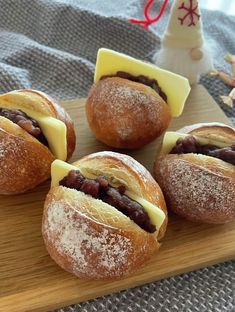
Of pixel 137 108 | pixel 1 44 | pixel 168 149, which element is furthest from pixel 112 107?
pixel 1 44

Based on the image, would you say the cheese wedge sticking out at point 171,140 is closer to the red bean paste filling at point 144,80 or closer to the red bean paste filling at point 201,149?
the red bean paste filling at point 201,149

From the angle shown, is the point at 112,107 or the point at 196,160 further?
the point at 112,107

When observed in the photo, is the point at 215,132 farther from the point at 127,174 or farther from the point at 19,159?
the point at 19,159

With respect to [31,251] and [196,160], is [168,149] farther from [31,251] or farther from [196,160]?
[31,251]

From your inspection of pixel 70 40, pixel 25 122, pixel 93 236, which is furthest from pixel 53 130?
pixel 70 40

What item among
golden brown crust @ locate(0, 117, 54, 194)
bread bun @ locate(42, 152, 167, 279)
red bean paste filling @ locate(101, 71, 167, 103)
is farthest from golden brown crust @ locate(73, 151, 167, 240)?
red bean paste filling @ locate(101, 71, 167, 103)

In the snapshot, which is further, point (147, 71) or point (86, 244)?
point (147, 71)

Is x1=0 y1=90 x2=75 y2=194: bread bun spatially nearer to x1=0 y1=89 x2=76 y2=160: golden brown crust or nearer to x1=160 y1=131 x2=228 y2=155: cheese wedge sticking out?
x1=0 y1=89 x2=76 y2=160: golden brown crust

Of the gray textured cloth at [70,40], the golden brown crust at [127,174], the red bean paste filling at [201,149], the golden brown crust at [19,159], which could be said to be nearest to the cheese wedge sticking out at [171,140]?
the red bean paste filling at [201,149]
